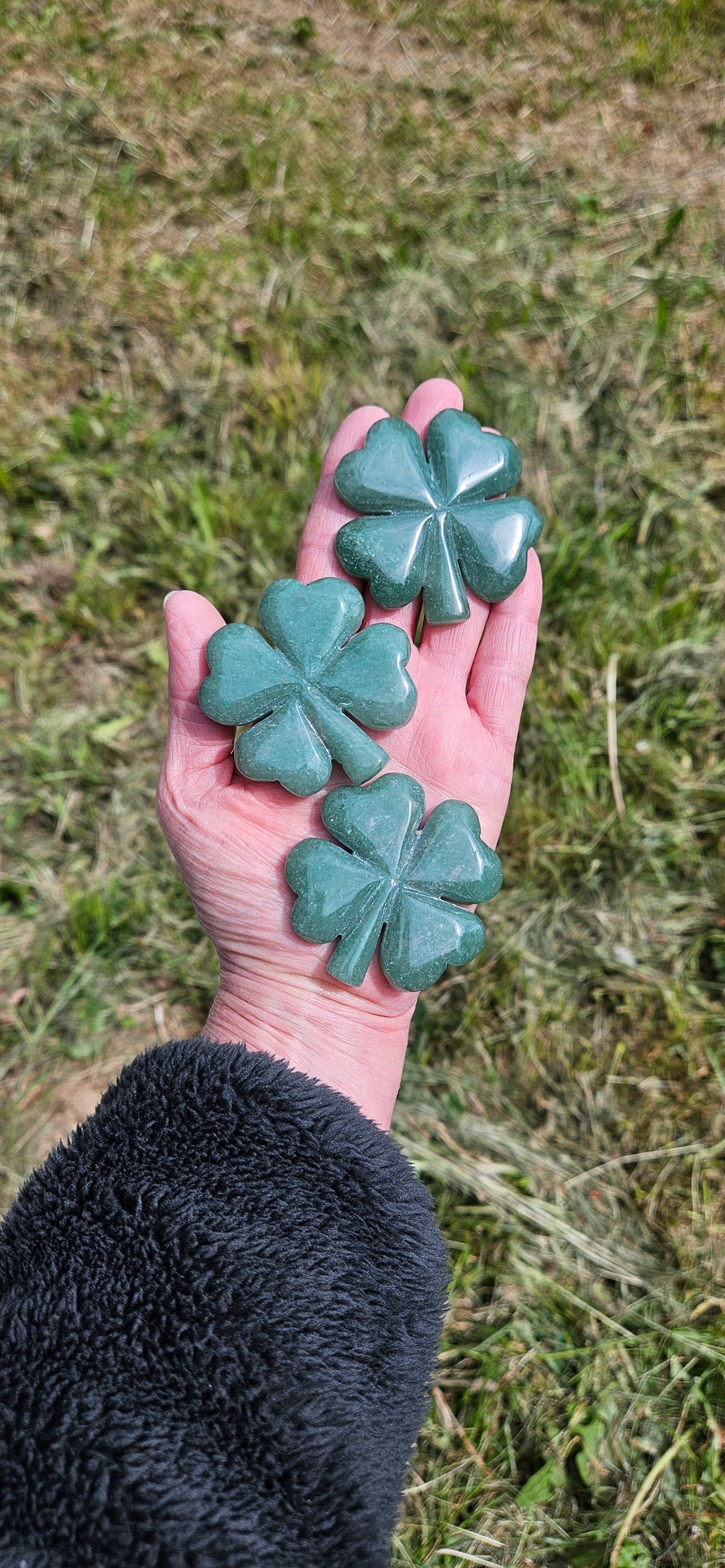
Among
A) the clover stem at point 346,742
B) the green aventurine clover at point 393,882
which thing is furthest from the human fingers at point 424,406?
the green aventurine clover at point 393,882

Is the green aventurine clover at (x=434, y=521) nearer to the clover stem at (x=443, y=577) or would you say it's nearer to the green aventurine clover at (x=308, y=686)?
the clover stem at (x=443, y=577)

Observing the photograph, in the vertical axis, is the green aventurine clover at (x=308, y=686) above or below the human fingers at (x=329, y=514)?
below

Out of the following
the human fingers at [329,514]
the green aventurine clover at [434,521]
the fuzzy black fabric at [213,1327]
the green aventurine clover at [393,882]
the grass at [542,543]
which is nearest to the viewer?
the fuzzy black fabric at [213,1327]

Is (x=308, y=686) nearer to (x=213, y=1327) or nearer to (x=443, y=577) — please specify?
(x=443, y=577)

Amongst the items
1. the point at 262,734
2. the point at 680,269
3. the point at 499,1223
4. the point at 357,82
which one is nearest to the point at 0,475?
the point at 262,734

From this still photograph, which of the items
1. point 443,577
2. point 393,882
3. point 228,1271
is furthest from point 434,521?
point 228,1271

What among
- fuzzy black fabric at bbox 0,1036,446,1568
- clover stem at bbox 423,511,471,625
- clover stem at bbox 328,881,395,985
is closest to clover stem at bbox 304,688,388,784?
clover stem at bbox 328,881,395,985

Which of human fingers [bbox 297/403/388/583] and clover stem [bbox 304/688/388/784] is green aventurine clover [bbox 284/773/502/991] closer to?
clover stem [bbox 304/688/388/784]
